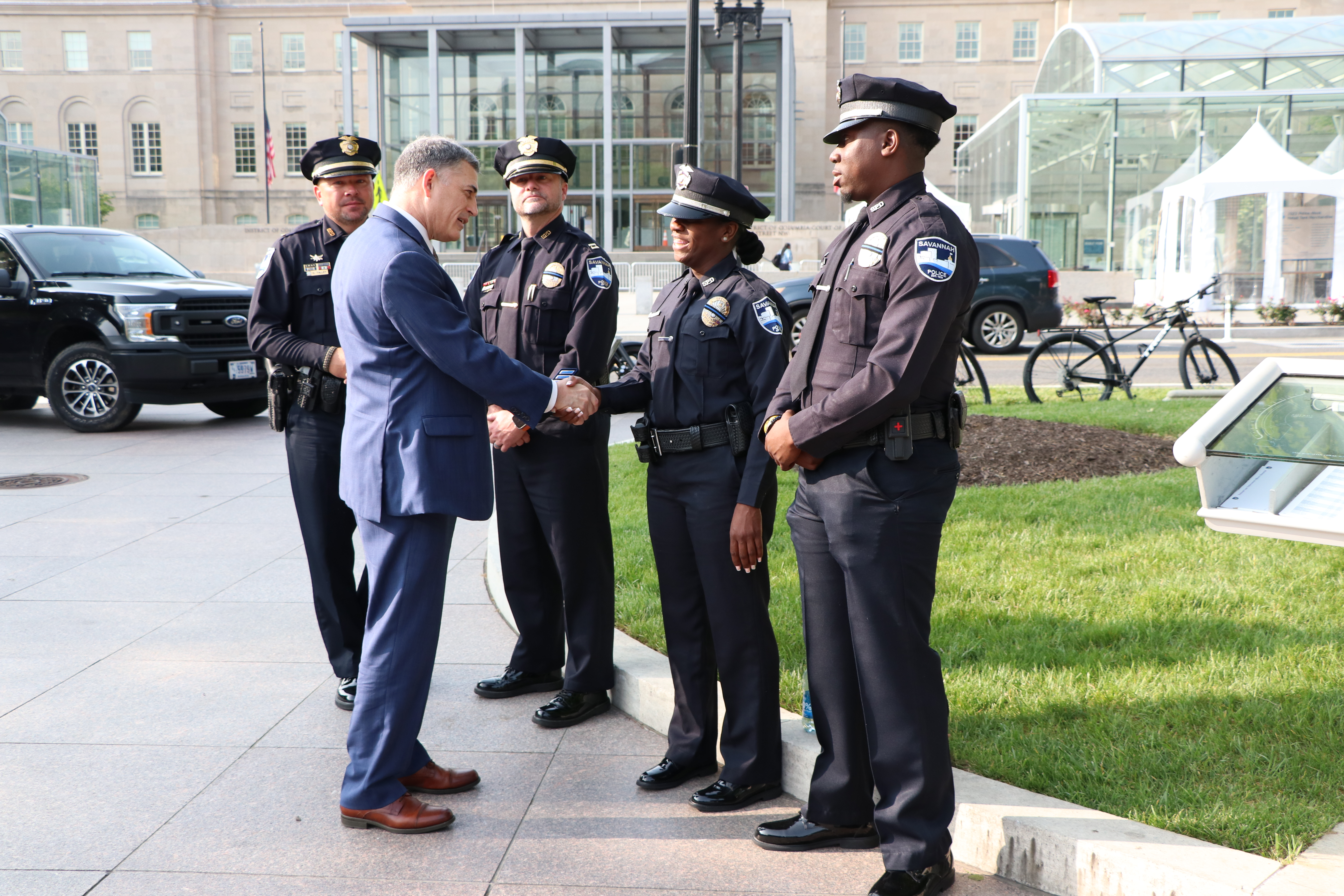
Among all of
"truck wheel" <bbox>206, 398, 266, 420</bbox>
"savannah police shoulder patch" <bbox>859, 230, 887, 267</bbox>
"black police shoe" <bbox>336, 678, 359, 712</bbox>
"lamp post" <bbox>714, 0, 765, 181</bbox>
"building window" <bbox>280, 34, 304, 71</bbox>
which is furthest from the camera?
"building window" <bbox>280, 34, 304, 71</bbox>

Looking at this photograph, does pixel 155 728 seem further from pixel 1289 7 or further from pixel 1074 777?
pixel 1289 7

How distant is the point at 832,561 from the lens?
3027mm

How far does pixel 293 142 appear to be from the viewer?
74.2 metres

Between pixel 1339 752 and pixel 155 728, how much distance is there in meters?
4.00

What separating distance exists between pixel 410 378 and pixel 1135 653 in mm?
2941

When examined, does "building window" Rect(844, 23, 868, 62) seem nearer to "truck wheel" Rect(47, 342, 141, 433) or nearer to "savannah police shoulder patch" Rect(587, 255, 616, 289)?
"truck wheel" Rect(47, 342, 141, 433)

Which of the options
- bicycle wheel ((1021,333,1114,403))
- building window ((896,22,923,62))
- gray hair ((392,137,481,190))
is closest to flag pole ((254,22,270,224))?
building window ((896,22,923,62))

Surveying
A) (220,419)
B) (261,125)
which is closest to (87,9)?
(261,125)

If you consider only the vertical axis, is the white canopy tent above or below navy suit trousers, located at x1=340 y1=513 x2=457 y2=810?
above

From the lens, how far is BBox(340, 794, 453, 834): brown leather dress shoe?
3309mm

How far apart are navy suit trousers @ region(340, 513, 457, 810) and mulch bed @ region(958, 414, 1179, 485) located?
4967 millimetres

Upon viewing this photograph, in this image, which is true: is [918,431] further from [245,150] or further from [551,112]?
[245,150]

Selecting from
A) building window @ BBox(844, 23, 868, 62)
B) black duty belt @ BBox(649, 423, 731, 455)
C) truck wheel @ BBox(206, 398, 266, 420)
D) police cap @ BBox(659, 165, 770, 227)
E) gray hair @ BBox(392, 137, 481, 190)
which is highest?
building window @ BBox(844, 23, 868, 62)

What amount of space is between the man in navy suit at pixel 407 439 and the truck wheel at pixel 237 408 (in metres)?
9.62
